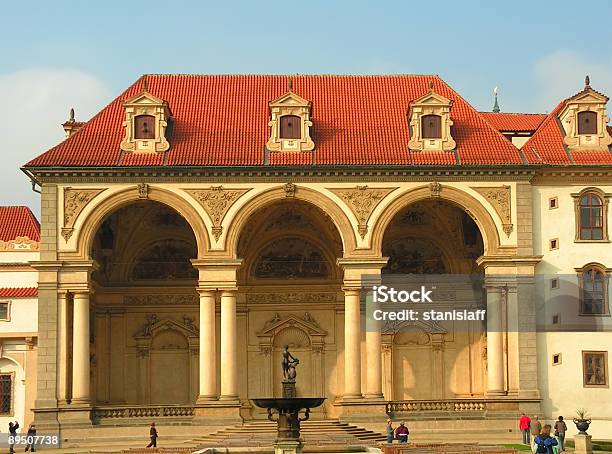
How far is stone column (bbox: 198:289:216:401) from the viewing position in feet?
197

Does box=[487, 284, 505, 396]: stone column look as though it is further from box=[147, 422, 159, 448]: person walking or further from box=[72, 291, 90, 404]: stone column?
box=[72, 291, 90, 404]: stone column

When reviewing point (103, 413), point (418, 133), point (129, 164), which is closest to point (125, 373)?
point (103, 413)

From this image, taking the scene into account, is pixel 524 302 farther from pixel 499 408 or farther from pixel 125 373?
pixel 125 373

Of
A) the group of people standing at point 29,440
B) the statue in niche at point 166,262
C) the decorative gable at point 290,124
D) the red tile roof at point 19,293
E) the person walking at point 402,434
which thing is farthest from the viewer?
the statue in niche at point 166,262

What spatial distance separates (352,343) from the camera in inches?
2371

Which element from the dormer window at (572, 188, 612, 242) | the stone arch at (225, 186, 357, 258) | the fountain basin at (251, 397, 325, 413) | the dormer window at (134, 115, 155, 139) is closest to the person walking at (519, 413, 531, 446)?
the dormer window at (572, 188, 612, 242)

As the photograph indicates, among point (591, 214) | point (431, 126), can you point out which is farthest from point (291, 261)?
point (591, 214)

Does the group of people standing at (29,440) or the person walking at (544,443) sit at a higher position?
the person walking at (544,443)

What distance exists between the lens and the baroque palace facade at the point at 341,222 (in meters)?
59.6

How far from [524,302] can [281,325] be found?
12.5m

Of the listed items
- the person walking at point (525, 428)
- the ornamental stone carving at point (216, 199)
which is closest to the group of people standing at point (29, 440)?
the ornamental stone carving at point (216, 199)

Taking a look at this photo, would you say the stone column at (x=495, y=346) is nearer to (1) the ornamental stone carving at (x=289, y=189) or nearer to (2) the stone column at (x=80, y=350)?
(1) the ornamental stone carving at (x=289, y=189)

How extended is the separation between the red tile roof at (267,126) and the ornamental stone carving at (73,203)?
1.15m

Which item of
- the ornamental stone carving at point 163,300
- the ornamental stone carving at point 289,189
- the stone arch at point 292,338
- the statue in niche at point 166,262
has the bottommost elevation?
the stone arch at point 292,338
